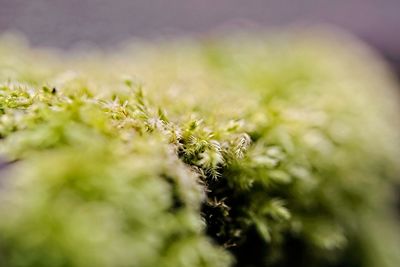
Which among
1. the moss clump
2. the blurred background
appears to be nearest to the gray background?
the blurred background

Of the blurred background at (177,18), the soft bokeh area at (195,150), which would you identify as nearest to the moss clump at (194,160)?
the soft bokeh area at (195,150)

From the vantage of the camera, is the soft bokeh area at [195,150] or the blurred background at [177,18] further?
the blurred background at [177,18]

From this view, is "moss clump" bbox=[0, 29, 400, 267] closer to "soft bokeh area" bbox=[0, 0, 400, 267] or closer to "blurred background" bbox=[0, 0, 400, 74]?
"soft bokeh area" bbox=[0, 0, 400, 267]

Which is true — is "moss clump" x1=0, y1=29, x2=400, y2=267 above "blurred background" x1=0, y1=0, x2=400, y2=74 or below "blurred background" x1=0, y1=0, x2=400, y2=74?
below

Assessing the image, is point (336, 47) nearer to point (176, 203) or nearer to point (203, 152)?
point (203, 152)

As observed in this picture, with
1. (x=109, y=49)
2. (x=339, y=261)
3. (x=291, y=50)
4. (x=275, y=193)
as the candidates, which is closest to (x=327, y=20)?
(x=291, y=50)

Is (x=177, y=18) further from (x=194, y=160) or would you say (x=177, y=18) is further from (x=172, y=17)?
(x=194, y=160)

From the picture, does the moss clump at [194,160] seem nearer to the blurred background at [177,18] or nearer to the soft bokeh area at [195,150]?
the soft bokeh area at [195,150]
